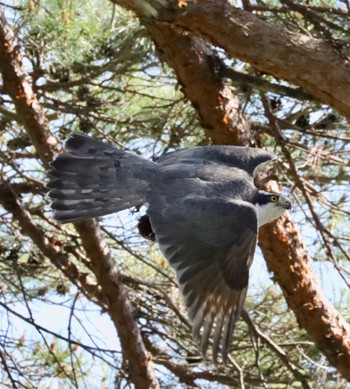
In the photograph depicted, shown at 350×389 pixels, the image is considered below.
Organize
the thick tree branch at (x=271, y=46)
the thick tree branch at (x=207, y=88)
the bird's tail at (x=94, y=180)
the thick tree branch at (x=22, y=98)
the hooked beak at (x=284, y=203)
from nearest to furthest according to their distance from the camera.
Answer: the bird's tail at (x=94, y=180) < the thick tree branch at (x=271, y=46) < the hooked beak at (x=284, y=203) < the thick tree branch at (x=22, y=98) < the thick tree branch at (x=207, y=88)

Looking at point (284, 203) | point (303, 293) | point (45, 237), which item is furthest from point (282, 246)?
point (45, 237)

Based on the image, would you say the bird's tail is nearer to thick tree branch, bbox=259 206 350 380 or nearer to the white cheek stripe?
the white cheek stripe

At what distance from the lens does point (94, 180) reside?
3850 millimetres

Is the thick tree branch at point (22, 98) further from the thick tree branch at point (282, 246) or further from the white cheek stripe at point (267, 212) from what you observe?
the white cheek stripe at point (267, 212)

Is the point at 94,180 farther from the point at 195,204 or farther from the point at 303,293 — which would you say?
the point at 303,293

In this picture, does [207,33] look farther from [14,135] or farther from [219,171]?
[14,135]

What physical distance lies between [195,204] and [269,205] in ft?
1.61

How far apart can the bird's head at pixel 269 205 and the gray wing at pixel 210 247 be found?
0.92ft

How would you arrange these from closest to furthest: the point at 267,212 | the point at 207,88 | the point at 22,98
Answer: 1. the point at 267,212
2. the point at 22,98
3. the point at 207,88

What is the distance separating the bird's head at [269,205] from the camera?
12.3 feet

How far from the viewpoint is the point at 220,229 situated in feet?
11.2

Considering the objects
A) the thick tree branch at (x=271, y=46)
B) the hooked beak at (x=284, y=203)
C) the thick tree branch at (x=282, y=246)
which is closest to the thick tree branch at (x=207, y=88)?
the thick tree branch at (x=282, y=246)

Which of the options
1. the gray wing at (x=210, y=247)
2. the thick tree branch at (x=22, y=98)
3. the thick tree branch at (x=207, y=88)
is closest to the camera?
the gray wing at (x=210, y=247)

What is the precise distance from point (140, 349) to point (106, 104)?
1360 mm
